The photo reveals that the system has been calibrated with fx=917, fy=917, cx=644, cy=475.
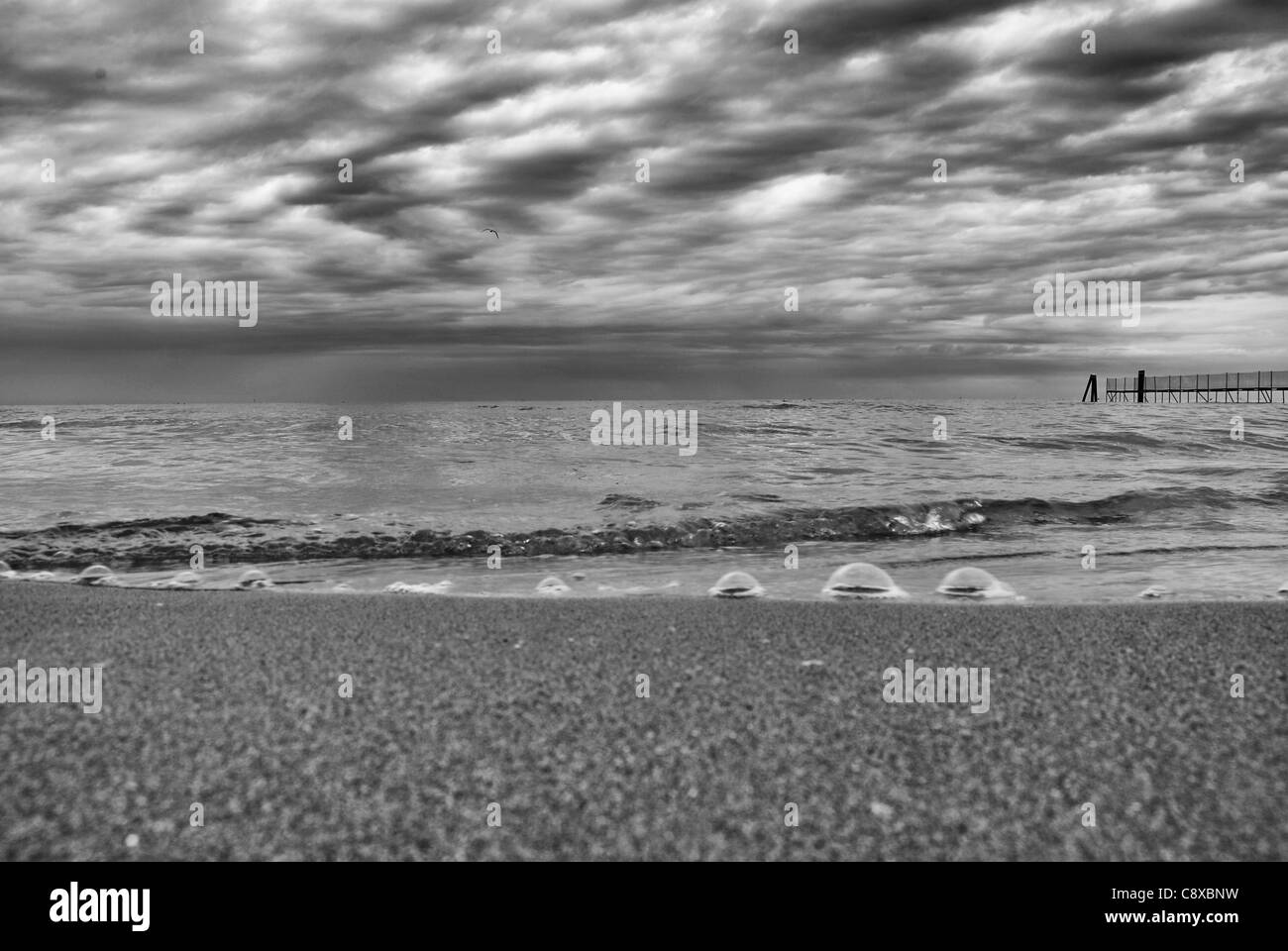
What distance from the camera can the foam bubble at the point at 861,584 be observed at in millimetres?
7182

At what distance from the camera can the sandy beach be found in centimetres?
289

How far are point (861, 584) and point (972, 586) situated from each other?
88 centimetres

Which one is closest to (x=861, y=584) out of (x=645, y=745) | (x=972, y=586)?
(x=972, y=586)

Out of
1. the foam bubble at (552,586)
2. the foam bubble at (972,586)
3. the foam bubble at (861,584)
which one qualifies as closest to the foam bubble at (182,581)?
the foam bubble at (552,586)

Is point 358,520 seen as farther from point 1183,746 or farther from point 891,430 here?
point 891,430

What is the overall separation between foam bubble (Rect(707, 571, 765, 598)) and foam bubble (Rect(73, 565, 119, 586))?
539cm

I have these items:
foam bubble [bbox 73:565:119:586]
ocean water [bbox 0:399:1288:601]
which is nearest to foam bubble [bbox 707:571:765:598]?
ocean water [bbox 0:399:1288:601]

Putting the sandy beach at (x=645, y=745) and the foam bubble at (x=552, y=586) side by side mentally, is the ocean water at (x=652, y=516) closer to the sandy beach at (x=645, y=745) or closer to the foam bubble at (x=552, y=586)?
the foam bubble at (x=552, y=586)

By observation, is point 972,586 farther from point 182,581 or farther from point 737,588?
point 182,581

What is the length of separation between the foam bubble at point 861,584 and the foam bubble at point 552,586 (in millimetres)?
2170

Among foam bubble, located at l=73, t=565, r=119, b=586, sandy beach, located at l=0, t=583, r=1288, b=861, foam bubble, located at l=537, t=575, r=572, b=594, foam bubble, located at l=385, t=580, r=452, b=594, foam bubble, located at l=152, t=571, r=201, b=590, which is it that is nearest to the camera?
sandy beach, located at l=0, t=583, r=1288, b=861

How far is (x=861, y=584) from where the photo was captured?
7473 millimetres

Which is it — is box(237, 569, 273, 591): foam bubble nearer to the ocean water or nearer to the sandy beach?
the ocean water
